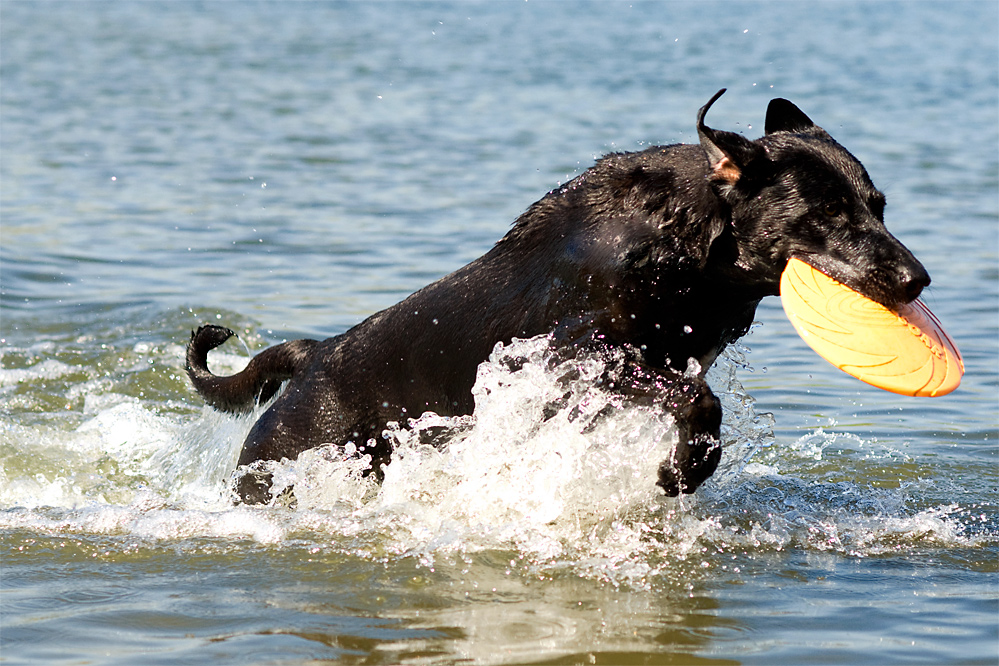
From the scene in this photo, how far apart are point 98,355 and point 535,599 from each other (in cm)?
498

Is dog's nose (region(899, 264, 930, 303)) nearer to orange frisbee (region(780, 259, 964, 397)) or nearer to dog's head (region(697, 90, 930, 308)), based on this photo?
dog's head (region(697, 90, 930, 308))

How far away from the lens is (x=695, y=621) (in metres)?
4.36

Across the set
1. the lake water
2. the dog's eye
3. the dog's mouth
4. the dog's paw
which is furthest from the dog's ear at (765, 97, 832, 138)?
the dog's paw

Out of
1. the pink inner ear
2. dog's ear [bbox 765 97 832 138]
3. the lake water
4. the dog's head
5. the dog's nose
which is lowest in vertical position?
the lake water

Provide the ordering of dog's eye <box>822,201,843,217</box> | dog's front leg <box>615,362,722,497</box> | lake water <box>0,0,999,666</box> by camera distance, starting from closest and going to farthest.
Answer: lake water <box>0,0,999,666</box> → dog's front leg <box>615,362,722,497</box> → dog's eye <box>822,201,843,217</box>

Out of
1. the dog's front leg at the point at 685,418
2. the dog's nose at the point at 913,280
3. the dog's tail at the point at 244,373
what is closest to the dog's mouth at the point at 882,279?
the dog's nose at the point at 913,280

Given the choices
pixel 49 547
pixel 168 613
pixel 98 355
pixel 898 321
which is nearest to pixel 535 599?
pixel 168 613

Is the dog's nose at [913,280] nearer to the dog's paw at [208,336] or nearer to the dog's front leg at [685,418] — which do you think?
the dog's front leg at [685,418]

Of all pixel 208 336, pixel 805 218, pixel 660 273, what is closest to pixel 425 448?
pixel 660 273

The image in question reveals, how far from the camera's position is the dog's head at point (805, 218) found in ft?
14.9

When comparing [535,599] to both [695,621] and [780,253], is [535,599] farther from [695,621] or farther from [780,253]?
[780,253]

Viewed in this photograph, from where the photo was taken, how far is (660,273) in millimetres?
4684

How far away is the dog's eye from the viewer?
4.59m

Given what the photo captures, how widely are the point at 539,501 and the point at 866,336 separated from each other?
4.69 feet
